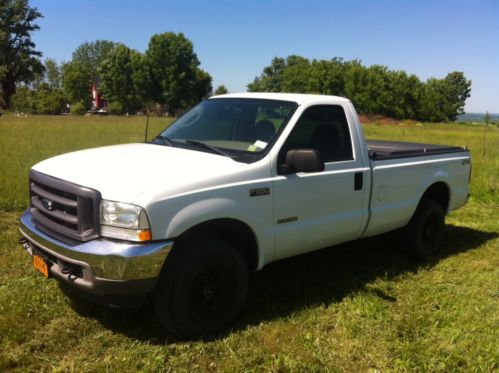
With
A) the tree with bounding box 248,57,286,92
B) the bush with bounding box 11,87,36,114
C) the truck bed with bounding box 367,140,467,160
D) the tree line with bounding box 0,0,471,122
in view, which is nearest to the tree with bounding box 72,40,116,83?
the tree line with bounding box 0,0,471,122

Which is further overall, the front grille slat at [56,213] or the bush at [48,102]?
the bush at [48,102]

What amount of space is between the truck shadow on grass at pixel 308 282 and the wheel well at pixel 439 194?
0.68m

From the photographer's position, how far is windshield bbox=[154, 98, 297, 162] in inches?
159

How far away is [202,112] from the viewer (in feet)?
15.7

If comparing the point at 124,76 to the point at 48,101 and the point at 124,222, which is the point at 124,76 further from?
the point at 124,222

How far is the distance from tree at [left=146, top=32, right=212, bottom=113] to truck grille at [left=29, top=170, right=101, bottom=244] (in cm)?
6969

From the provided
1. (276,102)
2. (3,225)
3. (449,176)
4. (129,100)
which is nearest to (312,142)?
(276,102)

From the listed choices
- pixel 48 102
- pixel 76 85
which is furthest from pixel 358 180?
pixel 76 85

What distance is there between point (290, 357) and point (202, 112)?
98.3 inches

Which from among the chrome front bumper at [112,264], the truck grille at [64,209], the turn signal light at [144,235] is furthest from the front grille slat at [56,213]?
the turn signal light at [144,235]

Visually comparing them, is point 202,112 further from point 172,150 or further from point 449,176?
point 449,176

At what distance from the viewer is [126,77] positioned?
75000mm

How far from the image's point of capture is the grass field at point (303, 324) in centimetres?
341

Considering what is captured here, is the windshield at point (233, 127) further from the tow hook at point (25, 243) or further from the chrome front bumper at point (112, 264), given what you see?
the tow hook at point (25, 243)
